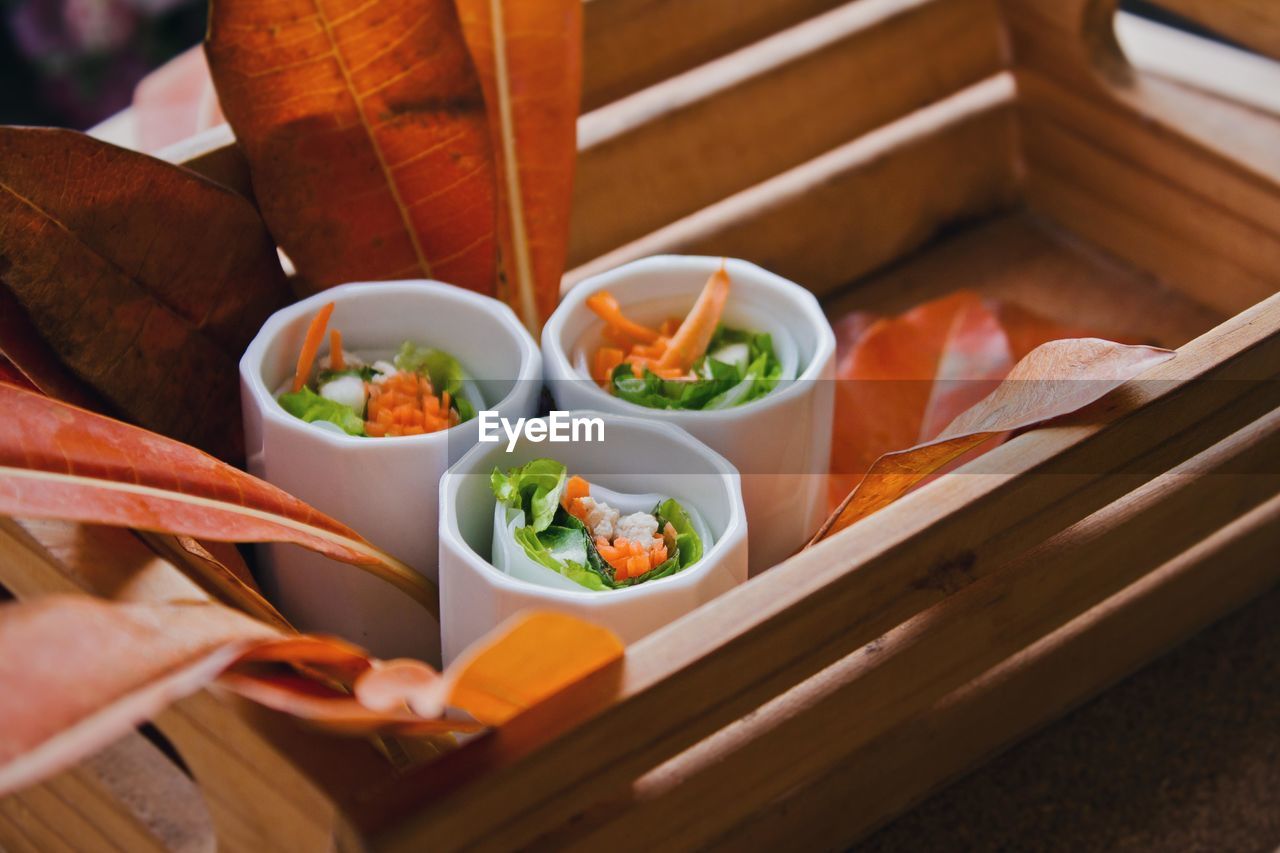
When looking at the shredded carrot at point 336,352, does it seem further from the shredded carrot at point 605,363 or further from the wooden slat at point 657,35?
the wooden slat at point 657,35

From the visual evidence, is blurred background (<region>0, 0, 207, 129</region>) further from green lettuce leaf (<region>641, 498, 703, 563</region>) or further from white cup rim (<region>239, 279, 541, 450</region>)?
green lettuce leaf (<region>641, 498, 703, 563</region>)

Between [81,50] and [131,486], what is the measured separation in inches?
49.5

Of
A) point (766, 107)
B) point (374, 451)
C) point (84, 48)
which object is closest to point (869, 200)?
point (766, 107)

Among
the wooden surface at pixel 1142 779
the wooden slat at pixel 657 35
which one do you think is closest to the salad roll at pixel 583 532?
the wooden surface at pixel 1142 779

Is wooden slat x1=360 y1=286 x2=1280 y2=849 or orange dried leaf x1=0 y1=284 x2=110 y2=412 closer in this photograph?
wooden slat x1=360 y1=286 x2=1280 y2=849

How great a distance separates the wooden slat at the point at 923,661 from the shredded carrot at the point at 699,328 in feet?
0.49

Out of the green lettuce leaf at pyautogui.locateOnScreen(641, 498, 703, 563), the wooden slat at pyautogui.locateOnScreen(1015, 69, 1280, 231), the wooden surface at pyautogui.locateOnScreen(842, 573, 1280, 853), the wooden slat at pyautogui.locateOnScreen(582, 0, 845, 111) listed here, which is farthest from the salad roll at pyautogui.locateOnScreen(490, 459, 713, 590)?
the wooden slat at pyautogui.locateOnScreen(1015, 69, 1280, 231)

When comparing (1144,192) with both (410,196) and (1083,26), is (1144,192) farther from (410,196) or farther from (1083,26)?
(410,196)

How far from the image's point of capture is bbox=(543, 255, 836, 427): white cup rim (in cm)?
51

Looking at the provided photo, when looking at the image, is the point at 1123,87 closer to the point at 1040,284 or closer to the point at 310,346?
the point at 1040,284

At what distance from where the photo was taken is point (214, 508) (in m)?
0.43

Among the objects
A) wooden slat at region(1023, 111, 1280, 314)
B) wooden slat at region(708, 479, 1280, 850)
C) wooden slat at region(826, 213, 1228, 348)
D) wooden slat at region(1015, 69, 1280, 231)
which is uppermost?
wooden slat at region(1015, 69, 1280, 231)

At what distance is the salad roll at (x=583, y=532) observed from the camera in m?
0.45

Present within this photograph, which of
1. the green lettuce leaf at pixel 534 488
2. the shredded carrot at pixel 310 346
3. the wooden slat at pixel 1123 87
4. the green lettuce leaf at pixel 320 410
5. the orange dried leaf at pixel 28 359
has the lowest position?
the wooden slat at pixel 1123 87
